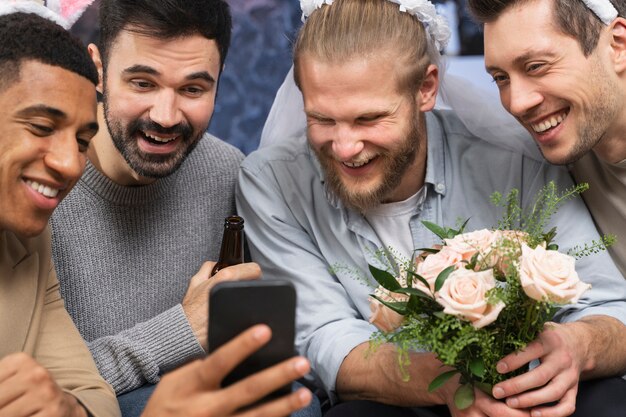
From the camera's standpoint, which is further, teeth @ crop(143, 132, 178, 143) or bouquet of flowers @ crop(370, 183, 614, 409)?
teeth @ crop(143, 132, 178, 143)

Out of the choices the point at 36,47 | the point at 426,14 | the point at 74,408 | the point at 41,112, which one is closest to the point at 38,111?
the point at 41,112

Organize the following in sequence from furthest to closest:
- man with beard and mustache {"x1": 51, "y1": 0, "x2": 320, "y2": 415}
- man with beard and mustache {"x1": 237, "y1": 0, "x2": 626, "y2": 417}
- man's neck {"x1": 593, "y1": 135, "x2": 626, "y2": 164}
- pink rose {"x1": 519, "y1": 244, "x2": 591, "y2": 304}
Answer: man's neck {"x1": 593, "y1": 135, "x2": 626, "y2": 164}
man with beard and mustache {"x1": 51, "y1": 0, "x2": 320, "y2": 415}
man with beard and mustache {"x1": 237, "y1": 0, "x2": 626, "y2": 417}
pink rose {"x1": 519, "y1": 244, "x2": 591, "y2": 304}

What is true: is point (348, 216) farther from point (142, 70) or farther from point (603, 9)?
point (603, 9)

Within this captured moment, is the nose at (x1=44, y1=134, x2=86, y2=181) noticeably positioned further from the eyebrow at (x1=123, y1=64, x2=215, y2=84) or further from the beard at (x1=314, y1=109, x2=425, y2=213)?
the beard at (x1=314, y1=109, x2=425, y2=213)

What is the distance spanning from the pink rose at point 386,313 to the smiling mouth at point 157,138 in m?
0.73

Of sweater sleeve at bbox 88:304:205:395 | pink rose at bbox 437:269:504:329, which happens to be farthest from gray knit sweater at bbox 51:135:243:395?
pink rose at bbox 437:269:504:329

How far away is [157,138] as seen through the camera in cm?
203

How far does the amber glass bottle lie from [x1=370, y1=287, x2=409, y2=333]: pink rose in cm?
50

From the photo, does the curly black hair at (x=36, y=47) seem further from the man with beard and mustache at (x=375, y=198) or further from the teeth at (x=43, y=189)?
the man with beard and mustache at (x=375, y=198)

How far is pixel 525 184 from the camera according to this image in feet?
7.07

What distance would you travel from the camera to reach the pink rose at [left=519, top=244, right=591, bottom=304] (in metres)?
1.41

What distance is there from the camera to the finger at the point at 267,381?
1084 mm

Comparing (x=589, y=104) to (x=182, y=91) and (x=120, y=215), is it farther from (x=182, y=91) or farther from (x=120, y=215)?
(x=120, y=215)

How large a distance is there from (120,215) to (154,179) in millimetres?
128
